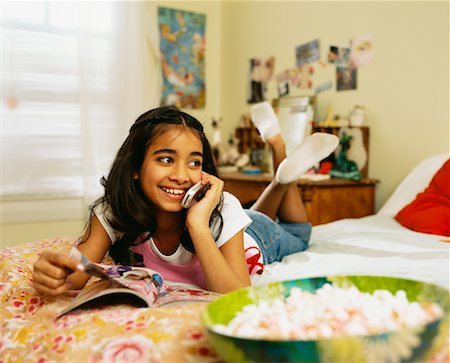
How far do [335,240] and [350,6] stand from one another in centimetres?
168

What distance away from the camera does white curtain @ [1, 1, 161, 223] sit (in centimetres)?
319

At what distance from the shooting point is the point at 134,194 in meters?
1.33

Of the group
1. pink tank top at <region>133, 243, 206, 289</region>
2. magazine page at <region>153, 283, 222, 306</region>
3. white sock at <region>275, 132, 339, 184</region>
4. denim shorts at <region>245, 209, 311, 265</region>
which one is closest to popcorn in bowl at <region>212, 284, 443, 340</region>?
magazine page at <region>153, 283, 222, 306</region>

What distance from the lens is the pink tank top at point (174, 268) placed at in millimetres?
1329

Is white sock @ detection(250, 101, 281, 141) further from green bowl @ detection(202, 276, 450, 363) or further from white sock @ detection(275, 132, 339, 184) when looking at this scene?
green bowl @ detection(202, 276, 450, 363)

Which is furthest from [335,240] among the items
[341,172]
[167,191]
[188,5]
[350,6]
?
[188,5]

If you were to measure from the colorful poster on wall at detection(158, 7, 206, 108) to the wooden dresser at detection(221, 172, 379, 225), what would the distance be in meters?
1.18

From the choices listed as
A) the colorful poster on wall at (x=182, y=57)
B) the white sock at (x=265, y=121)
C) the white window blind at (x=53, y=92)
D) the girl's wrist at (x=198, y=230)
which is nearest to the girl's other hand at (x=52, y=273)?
the girl's wrist at (x=198, y=230)

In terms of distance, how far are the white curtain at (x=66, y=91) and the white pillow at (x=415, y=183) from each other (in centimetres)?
183

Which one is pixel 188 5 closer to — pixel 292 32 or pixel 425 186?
pixel 292 32

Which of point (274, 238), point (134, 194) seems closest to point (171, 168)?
point (134, 194)

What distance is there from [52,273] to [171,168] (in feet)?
1.29

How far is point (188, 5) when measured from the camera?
397 centimetres

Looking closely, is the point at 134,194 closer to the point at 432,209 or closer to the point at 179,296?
the point at 179,296
